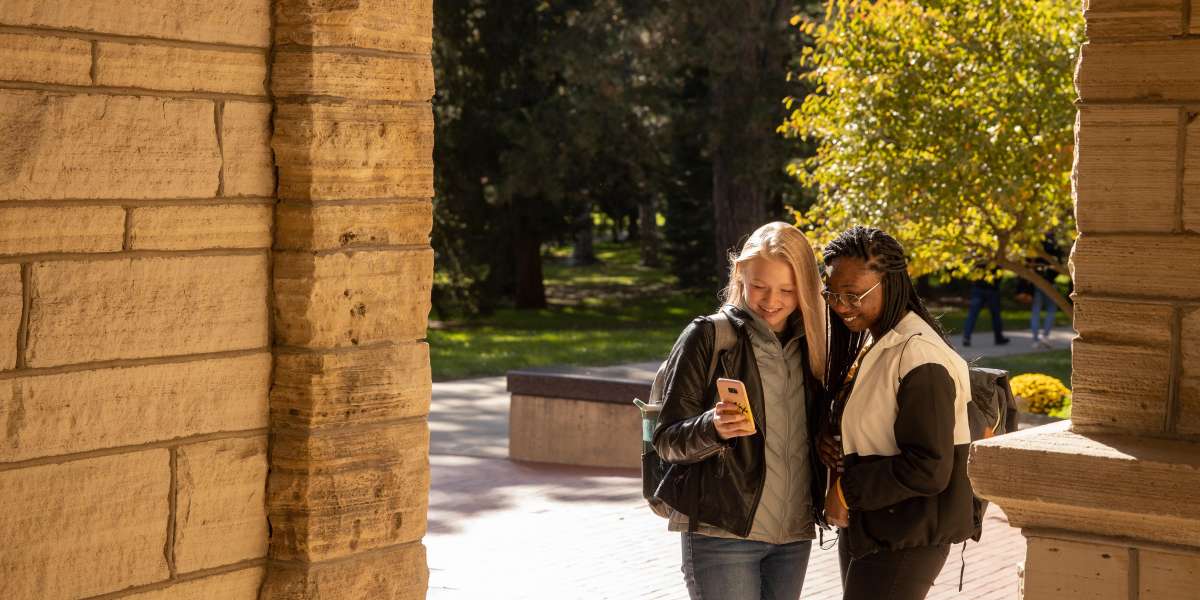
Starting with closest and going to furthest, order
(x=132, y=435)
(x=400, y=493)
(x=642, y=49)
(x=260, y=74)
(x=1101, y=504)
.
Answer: (x=1101, y=504), (x=132, y=435), (x=260, y=74), (x=400, y=493), (x=642, y=49)

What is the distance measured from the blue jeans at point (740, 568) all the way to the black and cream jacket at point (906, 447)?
0.27 meters

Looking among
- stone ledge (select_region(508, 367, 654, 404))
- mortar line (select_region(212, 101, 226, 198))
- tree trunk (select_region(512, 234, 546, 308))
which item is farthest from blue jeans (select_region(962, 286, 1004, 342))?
mortar line (select_region(212, 101, 226, 198))

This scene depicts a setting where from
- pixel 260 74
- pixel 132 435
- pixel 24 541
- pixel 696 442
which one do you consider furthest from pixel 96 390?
pixel 696 442

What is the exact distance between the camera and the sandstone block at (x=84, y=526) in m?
4.12

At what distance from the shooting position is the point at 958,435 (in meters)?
4.88

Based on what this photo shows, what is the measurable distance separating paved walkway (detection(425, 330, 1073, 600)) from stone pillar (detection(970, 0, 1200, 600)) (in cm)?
417

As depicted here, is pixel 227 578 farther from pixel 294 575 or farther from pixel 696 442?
pixel 696 442

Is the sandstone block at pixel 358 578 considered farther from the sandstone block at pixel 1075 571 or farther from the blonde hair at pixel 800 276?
the sandstone block at pixel 1075 571

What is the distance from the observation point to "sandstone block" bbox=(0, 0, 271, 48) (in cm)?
414

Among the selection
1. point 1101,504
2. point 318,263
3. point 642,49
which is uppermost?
point 642,49

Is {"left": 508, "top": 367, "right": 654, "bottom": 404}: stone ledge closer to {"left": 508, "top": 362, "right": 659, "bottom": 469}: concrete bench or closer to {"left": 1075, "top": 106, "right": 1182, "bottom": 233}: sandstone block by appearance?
{"left": 508, "top": 362, "right": 659, "bottom": 469}: concrete bench

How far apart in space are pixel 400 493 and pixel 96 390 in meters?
1.13

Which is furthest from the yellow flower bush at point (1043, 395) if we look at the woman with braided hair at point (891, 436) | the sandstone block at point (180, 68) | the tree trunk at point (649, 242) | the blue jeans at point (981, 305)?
the tree trunk at point (649, 242)

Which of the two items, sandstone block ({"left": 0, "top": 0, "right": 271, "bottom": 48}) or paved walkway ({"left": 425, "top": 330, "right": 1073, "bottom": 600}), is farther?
paved walkway ({"left": 425, "top": 330, "right": 1073, "bottom": 600})
